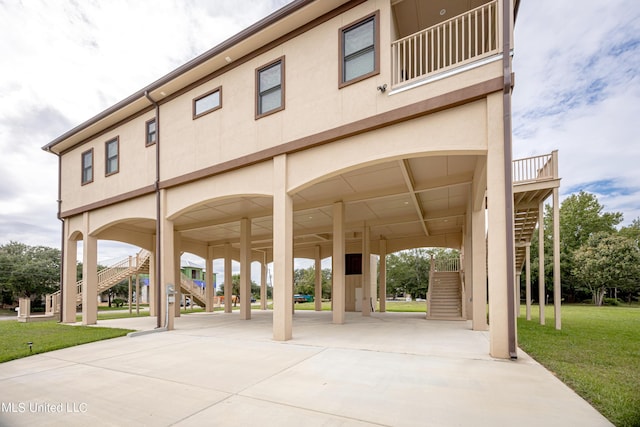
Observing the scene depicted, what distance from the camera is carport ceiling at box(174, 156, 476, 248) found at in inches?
412

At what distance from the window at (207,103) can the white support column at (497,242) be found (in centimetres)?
835

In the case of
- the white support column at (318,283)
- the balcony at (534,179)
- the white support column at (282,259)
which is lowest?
the white support column at (318,283)

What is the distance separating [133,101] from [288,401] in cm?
1283

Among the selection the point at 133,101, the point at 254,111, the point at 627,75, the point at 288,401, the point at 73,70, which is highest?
the point at 73,70

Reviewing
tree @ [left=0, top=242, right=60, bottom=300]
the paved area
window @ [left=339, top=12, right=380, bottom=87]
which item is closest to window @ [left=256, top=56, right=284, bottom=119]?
window @ [left=339, top=12, right=380, bottom=87]

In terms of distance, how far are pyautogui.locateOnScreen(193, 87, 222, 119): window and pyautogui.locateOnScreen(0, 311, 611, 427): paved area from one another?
759 cm

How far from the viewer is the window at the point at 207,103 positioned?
35.7 feet

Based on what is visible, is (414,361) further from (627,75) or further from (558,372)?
(627,75)

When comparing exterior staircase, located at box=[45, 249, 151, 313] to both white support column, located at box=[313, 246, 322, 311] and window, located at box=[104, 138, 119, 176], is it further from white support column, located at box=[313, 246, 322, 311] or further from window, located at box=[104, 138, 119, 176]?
white support column, located at box=[313, 246, 322, 311]

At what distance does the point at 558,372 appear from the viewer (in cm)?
555

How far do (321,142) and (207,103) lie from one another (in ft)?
17.4

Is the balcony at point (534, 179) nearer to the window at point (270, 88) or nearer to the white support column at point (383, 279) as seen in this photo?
the window at point (270, 88)

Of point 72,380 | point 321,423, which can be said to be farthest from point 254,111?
point 321,423

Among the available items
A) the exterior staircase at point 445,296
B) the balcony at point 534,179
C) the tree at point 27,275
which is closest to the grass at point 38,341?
the exterior staircase at point 445,296
